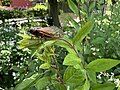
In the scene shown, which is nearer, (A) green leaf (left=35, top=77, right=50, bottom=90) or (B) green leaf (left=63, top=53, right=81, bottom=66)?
(B) green leaf (left=63, top=53, right=81, bottom=66)

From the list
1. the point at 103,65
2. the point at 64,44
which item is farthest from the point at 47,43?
the point at 103,65

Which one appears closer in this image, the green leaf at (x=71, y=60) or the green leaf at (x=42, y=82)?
the green leaf at (x=71, y=60)

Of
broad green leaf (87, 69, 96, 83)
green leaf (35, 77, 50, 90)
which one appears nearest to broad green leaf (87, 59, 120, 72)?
broad green leaf (87, 69, 96, 83)

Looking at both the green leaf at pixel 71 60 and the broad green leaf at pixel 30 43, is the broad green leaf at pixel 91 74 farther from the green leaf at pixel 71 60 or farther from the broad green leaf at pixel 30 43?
the broad green leaf at pixel 30 43

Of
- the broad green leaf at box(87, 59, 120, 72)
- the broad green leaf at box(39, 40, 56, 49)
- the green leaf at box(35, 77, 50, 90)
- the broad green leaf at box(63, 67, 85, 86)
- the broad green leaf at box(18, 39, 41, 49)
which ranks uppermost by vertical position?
the broad green leaf at box(39, 40, 56, 49)

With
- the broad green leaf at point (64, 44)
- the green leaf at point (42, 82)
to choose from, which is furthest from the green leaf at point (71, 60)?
the green leaf at point (42, 82)

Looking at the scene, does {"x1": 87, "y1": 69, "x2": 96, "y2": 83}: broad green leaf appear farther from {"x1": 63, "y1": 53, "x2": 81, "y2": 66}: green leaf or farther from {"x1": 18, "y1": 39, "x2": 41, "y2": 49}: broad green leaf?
{"x1": 18, "y1": 39, "x2": 41, "y2": 49}: broad green leaf

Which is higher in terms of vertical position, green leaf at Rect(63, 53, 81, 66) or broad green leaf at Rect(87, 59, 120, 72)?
green leaf at Rect(63, 53, 81, 66)
